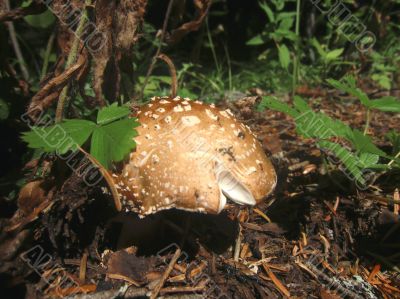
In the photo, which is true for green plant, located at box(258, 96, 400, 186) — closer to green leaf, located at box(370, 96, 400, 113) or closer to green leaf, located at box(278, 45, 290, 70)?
green leaf, located at box(370, 96, 400, 113)

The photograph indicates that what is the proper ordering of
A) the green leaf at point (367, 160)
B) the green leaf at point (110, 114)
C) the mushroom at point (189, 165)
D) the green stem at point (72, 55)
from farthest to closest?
the green leaf at point (367, 160)
the green stem at point (72, 55)
the green leaf at point (110, 114)
the mushroom at point (189, 165)

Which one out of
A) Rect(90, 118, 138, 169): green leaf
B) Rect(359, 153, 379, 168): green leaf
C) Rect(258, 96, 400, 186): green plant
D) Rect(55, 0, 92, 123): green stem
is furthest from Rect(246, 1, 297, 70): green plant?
Rect(90, 118, 138, 169): green leaf

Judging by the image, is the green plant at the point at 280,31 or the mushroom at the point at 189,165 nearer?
the mushroom at the point at 189,165

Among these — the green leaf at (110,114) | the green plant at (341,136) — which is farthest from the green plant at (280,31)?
the green leaf at (110,114)

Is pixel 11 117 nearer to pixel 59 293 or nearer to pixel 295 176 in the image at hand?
pixel 59 293

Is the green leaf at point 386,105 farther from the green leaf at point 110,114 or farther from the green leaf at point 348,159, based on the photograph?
the green leaf at point 110,114

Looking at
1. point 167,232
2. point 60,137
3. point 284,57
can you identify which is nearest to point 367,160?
point 167,232

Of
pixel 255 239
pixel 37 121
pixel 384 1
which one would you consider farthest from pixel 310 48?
pixel 37 121
